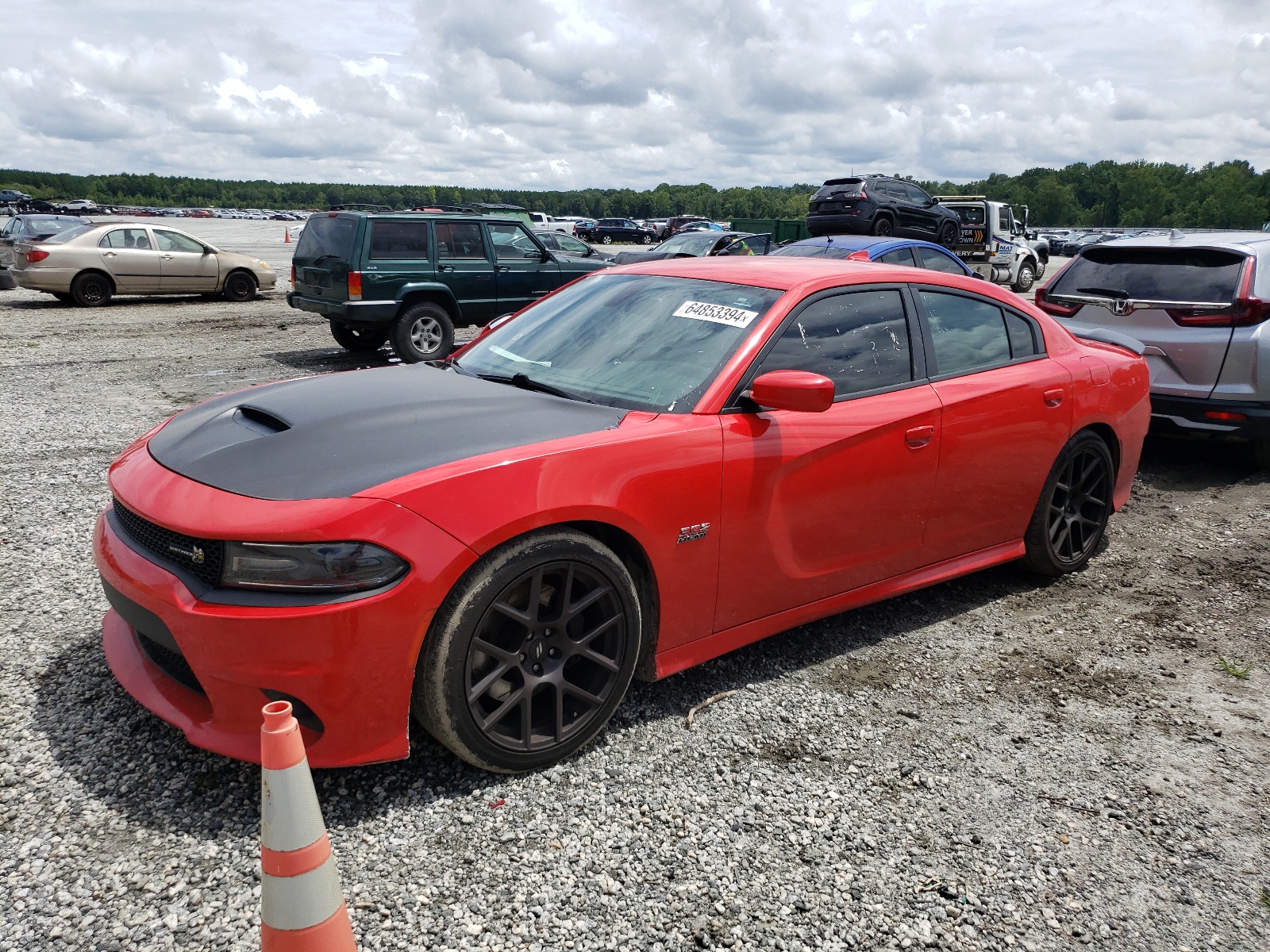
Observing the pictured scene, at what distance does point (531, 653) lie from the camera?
9.47 ft

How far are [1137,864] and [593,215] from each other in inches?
5392

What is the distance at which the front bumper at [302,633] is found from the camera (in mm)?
2492

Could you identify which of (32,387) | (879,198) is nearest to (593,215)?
(879,198)

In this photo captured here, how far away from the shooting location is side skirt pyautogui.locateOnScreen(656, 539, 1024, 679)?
3295mm

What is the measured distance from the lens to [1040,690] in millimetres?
3707

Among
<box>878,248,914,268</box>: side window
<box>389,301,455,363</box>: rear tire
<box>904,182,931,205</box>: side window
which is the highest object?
<box>904,182,931,205</box>: side window

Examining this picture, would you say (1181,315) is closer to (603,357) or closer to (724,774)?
(603,357)

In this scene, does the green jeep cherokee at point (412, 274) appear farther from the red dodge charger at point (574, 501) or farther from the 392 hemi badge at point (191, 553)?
the 392 hemi badge at point (191, 553)

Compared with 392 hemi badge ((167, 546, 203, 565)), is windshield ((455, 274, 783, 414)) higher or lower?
higher

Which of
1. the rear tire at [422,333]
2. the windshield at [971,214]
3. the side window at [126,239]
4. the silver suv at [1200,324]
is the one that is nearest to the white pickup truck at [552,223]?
the windshield at [971,214]

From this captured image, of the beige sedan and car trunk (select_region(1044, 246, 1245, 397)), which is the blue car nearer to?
car trunk (select_region(1044, 246, 1245, 397))

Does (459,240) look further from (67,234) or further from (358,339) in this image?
(67,234)

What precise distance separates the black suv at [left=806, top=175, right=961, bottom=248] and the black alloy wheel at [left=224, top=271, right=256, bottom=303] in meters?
13.6

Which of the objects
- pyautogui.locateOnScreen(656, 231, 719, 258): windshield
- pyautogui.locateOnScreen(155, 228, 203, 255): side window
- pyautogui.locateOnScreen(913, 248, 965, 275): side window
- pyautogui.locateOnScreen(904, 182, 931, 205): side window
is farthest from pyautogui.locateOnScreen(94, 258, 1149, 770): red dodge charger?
pyautogui.locateOnScreen(904, 182, 931, 205): side window
